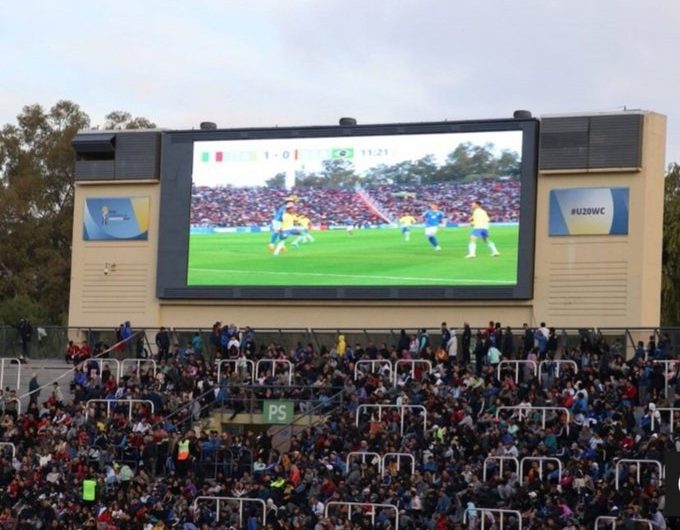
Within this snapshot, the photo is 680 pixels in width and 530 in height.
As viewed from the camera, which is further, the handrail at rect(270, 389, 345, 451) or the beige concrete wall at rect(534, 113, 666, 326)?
the beige concrete wall at rect(534, 113, 666, 326)

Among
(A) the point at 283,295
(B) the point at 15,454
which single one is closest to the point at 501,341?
(A) the point at 283,295

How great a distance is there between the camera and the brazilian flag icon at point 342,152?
152ft

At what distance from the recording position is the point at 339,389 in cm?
4156

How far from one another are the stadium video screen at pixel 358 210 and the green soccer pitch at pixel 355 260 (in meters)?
0.02

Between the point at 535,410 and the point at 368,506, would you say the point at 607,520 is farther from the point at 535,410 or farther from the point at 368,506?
the point at 535,410

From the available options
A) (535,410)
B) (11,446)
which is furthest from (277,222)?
(535,410)

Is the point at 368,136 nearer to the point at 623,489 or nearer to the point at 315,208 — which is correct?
the point at 315,208

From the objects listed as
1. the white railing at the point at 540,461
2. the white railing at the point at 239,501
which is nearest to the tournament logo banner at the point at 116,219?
the white railing at the point at 239,501

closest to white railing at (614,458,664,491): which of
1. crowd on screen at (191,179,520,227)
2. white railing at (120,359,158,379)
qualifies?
crowd on screen at (191,179,520,227)

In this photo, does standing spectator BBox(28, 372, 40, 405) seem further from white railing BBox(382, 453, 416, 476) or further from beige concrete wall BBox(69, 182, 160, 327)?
white railing BBox(382, 453, 416, 476)

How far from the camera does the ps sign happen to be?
41.7 metres

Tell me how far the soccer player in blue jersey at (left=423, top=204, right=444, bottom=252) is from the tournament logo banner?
7.88 m

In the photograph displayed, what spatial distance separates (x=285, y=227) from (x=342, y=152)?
2.36 m

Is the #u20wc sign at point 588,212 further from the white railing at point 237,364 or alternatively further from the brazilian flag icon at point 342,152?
the white railing at point 237,364
